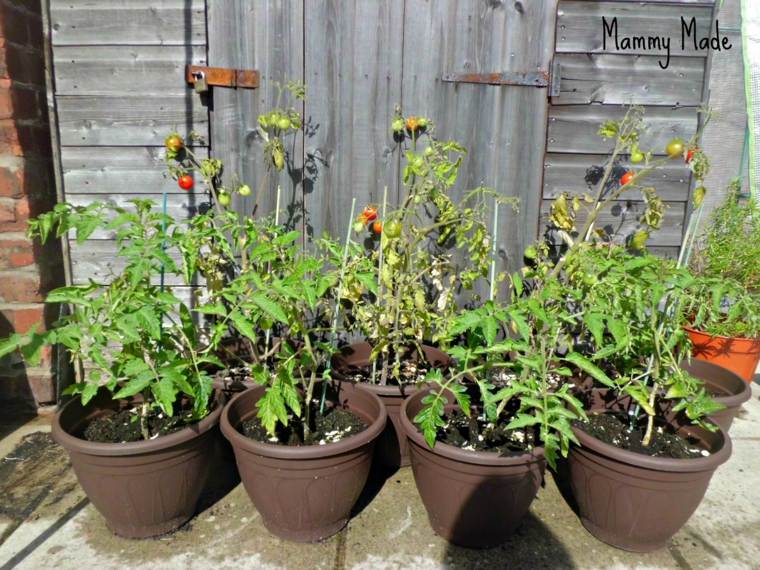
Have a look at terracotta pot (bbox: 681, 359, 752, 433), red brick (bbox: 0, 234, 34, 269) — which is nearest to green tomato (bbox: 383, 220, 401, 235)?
terracotta pot (bbox: 681, 359, 752, 433)

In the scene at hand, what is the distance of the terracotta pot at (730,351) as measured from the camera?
2.92 m

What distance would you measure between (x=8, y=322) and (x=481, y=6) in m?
2.76

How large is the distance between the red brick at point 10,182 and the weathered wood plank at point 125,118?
0.30m

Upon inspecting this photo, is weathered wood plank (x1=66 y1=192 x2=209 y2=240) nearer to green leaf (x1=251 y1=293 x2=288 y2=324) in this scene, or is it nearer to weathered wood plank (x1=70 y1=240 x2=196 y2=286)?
weathered wood plank (x1=70 y1=240 x2=196 y2=286)

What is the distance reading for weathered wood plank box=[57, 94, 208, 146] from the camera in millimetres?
2729

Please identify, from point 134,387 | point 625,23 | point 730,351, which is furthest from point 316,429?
point 625,23

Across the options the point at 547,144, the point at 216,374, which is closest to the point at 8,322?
the point at 216,374

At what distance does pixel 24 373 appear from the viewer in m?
2.78

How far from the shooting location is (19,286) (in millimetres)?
2654

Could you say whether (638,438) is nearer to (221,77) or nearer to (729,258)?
(729,258)

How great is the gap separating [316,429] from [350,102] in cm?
159

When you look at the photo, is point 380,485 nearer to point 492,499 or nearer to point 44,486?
point 492,499

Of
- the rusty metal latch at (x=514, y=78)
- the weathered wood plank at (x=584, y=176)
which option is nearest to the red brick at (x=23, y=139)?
the rusty metal latch at (x=514, y=78)

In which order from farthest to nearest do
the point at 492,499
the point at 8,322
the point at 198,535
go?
the point at 8,322 < the point at 198,535 < the point at 492,499
